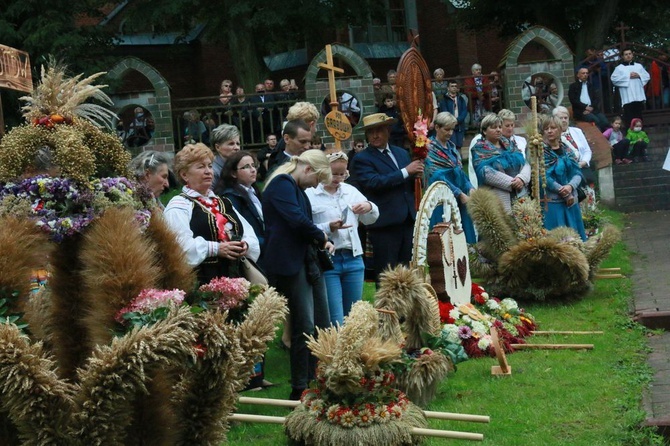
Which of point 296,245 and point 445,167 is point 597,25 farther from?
point 296,245

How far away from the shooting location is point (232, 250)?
6.95 m

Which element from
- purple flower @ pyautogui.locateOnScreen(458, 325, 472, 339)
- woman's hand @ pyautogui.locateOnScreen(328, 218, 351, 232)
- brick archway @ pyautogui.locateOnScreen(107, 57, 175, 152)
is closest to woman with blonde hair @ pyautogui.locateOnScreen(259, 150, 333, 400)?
woman's hand @ pyautogui.locateOnScreen(328, 218, 351, 232)

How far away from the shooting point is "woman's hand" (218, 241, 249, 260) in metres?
6.92

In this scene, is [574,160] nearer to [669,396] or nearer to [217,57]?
[669,396]

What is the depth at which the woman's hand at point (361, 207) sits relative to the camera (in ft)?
27.2

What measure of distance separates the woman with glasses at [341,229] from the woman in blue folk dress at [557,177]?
3.83 metres

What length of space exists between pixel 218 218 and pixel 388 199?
7.87 feet

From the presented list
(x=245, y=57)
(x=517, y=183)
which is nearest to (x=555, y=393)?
(x=517, y=183)

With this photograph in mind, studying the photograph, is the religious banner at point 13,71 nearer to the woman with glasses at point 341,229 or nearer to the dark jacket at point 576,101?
the woman with glasses at point 341,229

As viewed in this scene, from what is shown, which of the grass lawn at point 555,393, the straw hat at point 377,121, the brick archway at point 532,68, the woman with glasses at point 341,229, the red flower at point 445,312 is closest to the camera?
the grass lawn at point 555,393

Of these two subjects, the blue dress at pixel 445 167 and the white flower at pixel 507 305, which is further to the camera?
the blue dress at pixel 445 167

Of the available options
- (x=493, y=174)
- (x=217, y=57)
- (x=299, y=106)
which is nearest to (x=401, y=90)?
(x=299, y=106)

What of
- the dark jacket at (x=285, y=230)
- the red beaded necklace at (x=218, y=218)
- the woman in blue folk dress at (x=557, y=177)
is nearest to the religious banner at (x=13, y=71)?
the red beaded necklace at (x=218, y=218)

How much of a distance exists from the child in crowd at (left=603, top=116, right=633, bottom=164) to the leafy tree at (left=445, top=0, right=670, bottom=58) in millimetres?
5688
